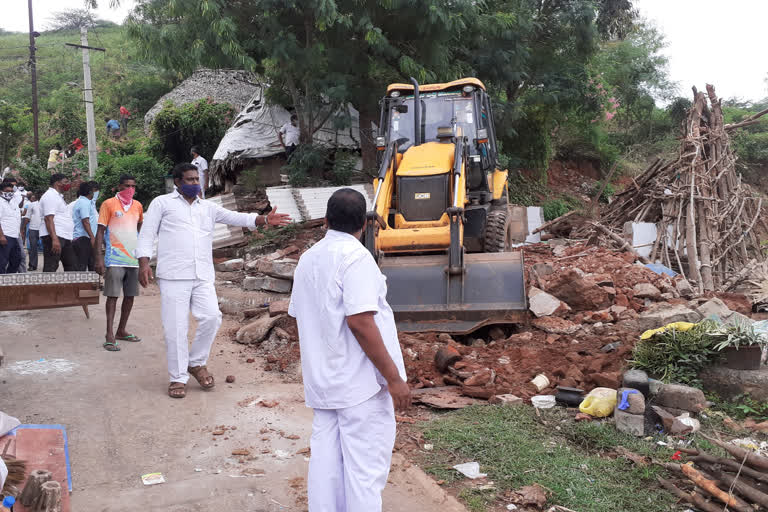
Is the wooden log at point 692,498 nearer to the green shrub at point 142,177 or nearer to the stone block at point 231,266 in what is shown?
the stone block at point 231,266

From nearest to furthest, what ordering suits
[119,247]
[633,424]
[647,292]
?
[633,424], [119,247], [647,292]

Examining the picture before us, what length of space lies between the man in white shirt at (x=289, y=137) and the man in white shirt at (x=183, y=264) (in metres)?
10.1

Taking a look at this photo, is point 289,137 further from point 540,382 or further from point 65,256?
point 540,382

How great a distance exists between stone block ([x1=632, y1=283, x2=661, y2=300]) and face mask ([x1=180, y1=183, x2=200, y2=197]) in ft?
18.1

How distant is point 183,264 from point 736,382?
431 centimetres

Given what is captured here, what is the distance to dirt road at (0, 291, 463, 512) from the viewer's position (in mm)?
3697

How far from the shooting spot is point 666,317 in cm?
655

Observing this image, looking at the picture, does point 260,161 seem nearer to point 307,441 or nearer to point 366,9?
point 366,9

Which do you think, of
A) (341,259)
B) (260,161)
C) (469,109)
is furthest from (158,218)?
(260,161)

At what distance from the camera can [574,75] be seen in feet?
55.8

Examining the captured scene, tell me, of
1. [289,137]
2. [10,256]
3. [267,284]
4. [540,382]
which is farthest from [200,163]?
[540,382]

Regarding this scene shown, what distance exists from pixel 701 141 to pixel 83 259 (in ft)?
33.6

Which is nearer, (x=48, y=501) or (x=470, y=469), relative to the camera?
(x=48, y=501)

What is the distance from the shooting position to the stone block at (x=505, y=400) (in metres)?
5.13
